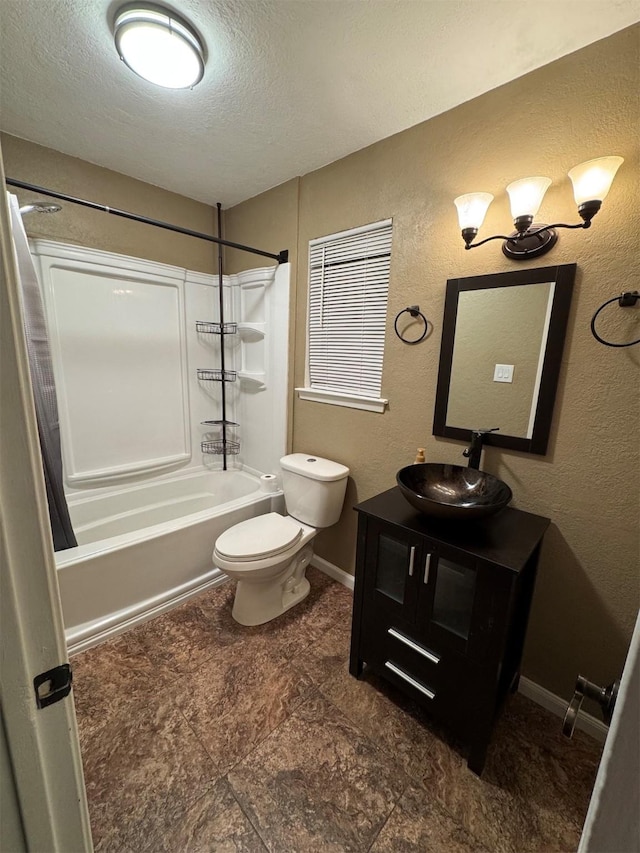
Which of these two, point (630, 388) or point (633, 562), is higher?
point (630, 388)

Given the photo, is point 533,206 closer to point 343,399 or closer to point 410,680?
point 343,399

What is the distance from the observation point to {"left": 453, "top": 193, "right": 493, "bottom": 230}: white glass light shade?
1342 mm

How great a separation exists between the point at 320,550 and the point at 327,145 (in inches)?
94.1

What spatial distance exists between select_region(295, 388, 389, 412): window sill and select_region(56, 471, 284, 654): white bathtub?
0.76 metres

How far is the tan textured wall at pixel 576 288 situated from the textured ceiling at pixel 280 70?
129 mm

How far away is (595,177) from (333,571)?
2.27 meters

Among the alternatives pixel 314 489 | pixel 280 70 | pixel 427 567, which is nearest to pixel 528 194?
pixel 280 70

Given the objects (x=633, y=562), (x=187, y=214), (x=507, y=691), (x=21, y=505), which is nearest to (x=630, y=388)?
(x=633, y=562)

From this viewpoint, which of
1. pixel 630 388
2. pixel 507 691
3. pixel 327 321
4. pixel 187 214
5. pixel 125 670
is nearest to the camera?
pixel 630 388

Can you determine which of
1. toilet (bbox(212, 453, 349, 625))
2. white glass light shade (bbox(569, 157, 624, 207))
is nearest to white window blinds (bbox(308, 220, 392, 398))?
toilet (bbox(212, 453, 349, 625))

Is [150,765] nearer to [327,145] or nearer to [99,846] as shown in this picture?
[99,846]

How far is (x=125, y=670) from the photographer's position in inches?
61.9

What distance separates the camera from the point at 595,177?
110 cm

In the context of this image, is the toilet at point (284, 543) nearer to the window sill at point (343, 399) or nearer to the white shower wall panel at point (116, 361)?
the window sill at point (343, 399)
